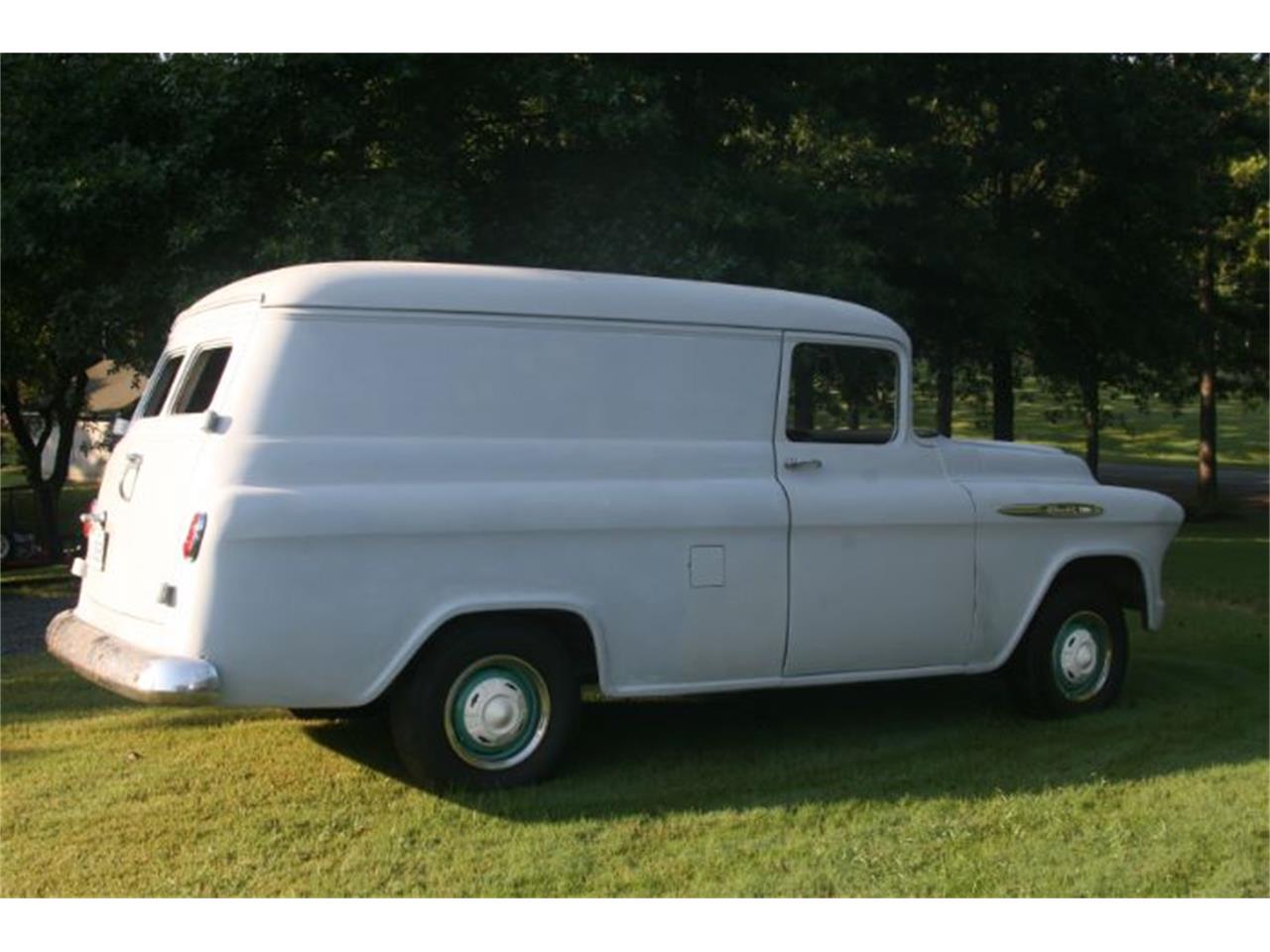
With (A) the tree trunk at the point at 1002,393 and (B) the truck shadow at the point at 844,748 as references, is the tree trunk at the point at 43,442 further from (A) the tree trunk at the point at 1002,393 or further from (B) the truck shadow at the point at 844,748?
(B) the truck shadow at the point at 844,748

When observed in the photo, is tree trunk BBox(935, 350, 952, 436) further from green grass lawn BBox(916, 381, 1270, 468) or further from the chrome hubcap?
green grass lawn BBox(916, 381, 1270, 468)

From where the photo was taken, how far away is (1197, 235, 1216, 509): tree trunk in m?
22.0

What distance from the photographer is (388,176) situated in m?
10.8

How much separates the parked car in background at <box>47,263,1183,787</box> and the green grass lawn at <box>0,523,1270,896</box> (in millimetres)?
410

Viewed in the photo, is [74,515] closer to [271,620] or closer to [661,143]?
[661,143]

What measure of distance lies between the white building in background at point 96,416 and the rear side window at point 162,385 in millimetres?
12889

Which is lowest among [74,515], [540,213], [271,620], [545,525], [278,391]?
[74,515]

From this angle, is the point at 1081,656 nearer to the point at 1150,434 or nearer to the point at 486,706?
the point at 486,706

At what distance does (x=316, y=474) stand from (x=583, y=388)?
126 centimetres

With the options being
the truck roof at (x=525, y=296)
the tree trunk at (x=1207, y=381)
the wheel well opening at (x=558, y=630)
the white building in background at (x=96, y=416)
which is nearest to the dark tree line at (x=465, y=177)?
the truck roof at (x=525, y=296)

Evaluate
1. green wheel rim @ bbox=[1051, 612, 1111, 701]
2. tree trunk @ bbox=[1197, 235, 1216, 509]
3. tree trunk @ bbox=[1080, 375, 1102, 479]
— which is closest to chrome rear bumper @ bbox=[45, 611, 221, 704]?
green wheel rim @ bbox=[1051, 612, 1111, 701]

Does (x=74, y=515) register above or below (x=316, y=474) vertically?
below

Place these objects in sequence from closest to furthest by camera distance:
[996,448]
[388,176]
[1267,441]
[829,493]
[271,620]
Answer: [271,620], [829,493], [996,448], [388,176], [1267,441]

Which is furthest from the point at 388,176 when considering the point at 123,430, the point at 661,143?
the point at 123,430
